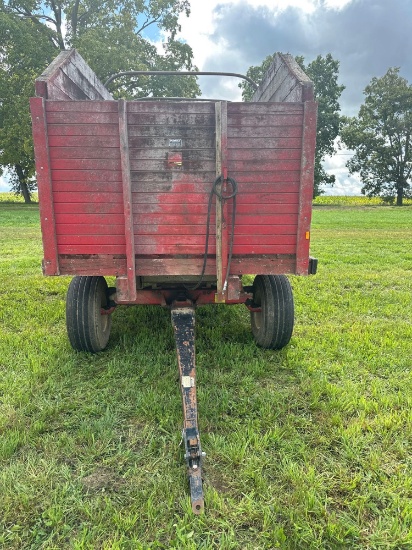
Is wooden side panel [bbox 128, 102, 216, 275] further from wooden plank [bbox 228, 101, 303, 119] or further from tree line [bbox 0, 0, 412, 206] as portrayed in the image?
tree line [bbox 0, 0, 412, 206]

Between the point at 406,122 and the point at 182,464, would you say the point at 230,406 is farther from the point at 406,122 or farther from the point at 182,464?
the point at 406,122

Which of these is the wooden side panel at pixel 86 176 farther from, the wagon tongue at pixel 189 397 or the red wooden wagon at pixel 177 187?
the wagon tongue at pixel 189 397

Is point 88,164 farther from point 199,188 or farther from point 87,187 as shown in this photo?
point 199,188

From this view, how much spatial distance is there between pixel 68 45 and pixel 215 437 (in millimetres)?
24810

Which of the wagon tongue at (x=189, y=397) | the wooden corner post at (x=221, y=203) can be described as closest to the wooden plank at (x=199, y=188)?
the wooden corner post at (x=221, y=203)

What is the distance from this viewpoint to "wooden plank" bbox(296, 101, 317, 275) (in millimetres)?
2486

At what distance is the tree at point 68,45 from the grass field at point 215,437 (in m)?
18.7

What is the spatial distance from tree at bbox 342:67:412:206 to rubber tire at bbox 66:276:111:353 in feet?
111

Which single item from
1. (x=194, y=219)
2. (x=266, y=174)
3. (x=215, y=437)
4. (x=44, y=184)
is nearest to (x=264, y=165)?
(x=266, y=174)

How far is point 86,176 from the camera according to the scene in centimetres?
251

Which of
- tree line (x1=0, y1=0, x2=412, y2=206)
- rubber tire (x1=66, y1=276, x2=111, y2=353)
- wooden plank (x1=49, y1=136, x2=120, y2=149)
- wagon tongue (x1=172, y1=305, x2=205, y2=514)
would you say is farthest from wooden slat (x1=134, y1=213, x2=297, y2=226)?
tree line (x1=0, y1=0, x2=412, y2=206)

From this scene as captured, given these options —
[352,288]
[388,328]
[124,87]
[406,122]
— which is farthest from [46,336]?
[406,122]

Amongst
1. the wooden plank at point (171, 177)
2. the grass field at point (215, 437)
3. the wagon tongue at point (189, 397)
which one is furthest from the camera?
the wooden plank at point (171, 177)

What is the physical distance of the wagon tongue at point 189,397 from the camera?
6.18 feet
